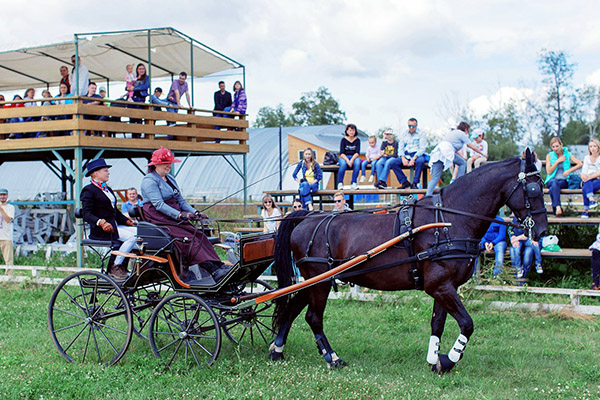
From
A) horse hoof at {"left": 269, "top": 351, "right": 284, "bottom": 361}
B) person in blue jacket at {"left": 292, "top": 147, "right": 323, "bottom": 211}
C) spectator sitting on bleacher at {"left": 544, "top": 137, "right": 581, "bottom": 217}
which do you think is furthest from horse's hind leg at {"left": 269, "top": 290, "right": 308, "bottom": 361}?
spectator sitting on bleacher at {"left": 544, "top": 137, "right": 581, "bottom": 217}

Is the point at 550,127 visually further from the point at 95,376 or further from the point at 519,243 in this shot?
the point at 95,376

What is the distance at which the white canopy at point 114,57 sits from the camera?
14.5 metres

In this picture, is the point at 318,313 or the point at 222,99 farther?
the point at 222,99

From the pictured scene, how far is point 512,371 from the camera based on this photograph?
6.22 m

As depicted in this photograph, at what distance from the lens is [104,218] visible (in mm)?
7496

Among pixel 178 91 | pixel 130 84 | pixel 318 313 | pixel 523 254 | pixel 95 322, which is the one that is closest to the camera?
pixel 318 313

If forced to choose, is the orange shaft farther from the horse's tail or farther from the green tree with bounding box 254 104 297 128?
the green tree with bounding box 254 104 297 128

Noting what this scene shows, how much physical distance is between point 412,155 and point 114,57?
9.19 meters

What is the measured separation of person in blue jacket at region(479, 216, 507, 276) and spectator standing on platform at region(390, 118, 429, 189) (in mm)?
2951

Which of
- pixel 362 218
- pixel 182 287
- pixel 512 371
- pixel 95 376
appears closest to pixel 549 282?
pixel 512 371

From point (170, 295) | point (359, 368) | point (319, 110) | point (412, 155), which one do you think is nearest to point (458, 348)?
point (359, 368)

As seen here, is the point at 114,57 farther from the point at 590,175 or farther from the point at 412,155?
the point at 590,175

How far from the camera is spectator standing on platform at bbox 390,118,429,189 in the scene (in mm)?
12828

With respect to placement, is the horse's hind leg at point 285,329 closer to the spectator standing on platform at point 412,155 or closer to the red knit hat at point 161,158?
the red knit hat at point 161,158
